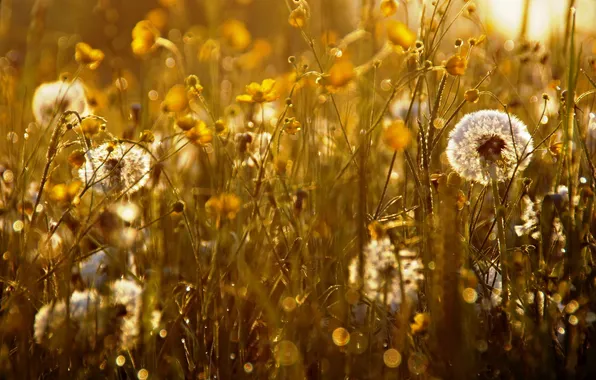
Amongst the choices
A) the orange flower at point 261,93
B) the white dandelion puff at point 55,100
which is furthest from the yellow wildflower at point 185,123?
the white dandelion puff at point 55,100

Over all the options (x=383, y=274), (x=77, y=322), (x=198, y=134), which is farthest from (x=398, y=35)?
(x=77, y=322)

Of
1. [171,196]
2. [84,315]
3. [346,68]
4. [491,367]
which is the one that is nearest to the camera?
[491,367]

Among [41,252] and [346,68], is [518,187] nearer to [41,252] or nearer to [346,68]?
[346,68]

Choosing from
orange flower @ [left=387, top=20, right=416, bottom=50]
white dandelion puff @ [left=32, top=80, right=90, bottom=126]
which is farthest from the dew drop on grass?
white dandelion puff @ [left=32, top=80, right=90, bottom=126]

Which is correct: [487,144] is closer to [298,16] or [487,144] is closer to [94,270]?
[298,16]

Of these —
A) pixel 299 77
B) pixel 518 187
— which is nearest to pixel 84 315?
pixel 299 77

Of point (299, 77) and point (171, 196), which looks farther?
point (171, 196)
